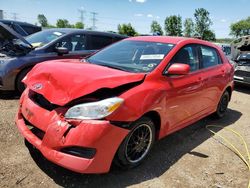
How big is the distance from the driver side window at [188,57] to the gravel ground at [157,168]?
1.22 metres

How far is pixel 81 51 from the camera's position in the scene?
727cm

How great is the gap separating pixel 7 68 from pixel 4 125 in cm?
185

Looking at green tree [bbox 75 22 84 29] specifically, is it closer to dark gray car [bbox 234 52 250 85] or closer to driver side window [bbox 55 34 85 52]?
dark gray car [bbox 234 52 250 85]

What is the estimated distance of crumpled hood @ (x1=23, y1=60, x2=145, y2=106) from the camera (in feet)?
10.1

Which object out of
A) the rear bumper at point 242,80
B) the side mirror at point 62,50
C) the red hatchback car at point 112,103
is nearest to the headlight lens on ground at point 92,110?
the red hatchback car at point 112,103

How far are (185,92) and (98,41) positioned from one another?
416cm

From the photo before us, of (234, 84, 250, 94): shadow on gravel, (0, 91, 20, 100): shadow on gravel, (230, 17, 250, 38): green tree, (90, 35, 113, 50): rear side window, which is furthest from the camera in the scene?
(230, 17, 250, 38): green tree

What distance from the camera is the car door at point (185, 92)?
391 cm

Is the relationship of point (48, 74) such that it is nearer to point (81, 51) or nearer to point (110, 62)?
point (110, 62)

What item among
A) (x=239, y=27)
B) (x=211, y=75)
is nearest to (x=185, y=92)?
(x=211, y=75)

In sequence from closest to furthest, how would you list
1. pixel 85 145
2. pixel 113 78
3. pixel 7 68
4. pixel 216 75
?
pixel 85 145 < pixel 113 78 < pixel 216 75 < pixel 7 68

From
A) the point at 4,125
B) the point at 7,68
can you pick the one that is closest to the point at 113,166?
the point at 4,125

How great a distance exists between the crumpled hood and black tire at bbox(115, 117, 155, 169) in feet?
1.81

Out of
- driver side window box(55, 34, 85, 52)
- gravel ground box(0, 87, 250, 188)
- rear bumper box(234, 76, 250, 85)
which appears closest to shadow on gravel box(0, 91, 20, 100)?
gravel ground box(0, 87, 250, 188)
